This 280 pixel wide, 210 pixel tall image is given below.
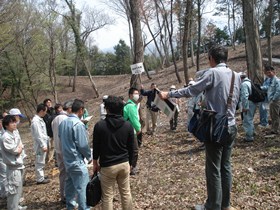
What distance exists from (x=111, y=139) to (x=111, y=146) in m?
0.10

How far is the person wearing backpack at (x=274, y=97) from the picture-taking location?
25.4 ft

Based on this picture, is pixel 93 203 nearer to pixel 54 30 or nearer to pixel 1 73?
pixel 54 30

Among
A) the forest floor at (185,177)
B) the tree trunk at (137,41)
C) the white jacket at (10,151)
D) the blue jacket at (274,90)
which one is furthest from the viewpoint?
the tree trunk at (137,41)

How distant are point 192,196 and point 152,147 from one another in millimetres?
4064

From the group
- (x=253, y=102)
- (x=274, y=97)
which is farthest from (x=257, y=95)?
(x=274, y=97)

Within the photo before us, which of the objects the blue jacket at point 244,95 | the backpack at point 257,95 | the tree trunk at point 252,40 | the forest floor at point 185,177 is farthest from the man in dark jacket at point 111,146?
the tree trunk at point 252,40

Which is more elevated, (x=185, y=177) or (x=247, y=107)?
(x=247, y=107)

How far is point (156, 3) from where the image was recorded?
1082 inches

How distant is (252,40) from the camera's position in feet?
30.0

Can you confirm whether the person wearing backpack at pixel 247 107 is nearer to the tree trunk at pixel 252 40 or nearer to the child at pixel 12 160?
the tree trunk at pixel 252 40

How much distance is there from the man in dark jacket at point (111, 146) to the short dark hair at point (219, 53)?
1.40 meters

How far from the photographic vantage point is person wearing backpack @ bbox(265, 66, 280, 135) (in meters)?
7.73

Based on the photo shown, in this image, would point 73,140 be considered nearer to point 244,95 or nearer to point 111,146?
point 111,146

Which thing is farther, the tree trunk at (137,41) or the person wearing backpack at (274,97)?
the tree trunk at (137,41)
